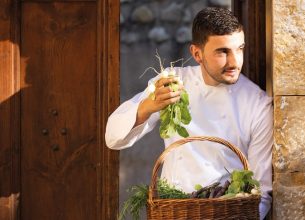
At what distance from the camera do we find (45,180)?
6.13 m

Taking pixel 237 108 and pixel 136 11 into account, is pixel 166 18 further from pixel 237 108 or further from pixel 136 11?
pixel 237 108

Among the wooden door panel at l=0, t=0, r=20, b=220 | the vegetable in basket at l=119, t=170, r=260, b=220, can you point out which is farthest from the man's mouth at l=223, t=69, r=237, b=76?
the wooden door panel at l=0, t=0, r=20, b=220

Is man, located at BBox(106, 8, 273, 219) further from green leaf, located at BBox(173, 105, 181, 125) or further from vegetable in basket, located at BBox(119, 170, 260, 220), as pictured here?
vegetable in basket, located at BBox(119, 170, 260, 220)

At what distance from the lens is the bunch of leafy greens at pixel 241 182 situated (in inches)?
188

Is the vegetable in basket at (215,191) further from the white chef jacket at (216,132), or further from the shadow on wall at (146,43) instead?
the shadow on wall at (146,43)

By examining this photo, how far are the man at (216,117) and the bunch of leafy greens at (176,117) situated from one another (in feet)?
0.36

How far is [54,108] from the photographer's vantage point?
614 cm

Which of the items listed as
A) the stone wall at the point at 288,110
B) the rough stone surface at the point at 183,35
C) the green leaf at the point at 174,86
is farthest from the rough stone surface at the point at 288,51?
the rough stone surface at the point at 183,35

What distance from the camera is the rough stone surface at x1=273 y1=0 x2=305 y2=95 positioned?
512cm

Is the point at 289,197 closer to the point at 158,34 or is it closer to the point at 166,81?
the point at 166,81

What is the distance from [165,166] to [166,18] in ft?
11.0

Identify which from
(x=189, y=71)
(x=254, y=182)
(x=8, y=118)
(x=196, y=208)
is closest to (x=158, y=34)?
(x=8, y=118)

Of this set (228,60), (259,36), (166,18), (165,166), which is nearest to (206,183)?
(165,166)

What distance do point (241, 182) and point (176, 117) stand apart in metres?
0.47
